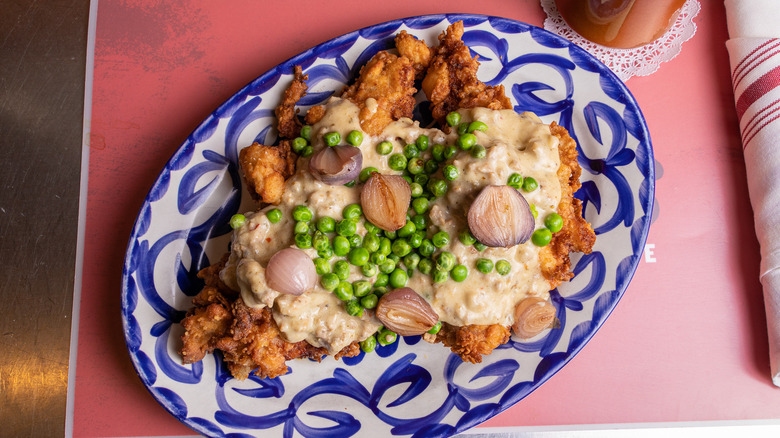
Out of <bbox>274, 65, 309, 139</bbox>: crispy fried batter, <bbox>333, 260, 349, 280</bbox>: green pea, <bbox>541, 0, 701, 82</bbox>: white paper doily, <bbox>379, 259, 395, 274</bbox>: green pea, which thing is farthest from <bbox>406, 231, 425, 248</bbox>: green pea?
<bbox>541, 0, 701, 82</bbox>: white paper doily

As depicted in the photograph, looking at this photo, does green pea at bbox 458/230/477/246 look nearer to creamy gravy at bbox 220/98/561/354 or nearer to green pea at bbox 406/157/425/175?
creamy gravy at bbox 220/98/561/354

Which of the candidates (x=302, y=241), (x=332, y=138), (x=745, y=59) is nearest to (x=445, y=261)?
(x=302, y=241)

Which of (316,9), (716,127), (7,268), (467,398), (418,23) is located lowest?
(467,398)

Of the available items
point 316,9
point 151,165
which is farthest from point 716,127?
point 151,165

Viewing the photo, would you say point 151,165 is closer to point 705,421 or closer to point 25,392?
point 25,392

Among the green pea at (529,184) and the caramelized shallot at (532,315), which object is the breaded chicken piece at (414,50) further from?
the caramelized shallot at (532,315)

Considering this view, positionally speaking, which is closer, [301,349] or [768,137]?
[301,349]

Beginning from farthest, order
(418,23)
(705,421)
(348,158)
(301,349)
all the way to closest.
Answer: (705,421) < (418,23) < (301,349) < (348,158)

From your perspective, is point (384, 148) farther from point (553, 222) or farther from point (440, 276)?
point (553, 222)
